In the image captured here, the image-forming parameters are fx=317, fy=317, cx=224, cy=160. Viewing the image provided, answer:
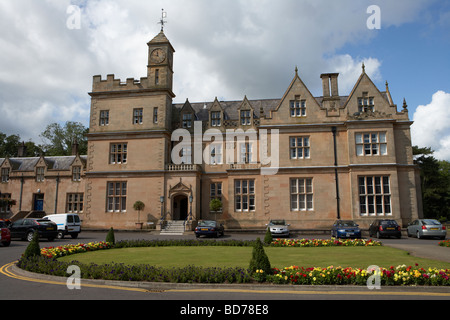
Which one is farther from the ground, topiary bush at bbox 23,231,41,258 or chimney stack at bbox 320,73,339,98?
chimney stack at bbox 320,73,339,98

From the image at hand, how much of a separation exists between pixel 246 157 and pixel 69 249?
22.9 m

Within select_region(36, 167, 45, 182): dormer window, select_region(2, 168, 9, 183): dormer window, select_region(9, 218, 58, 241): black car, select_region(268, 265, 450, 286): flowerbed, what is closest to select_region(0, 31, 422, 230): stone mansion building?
select_region(36, 167, 45, 182): dormer window

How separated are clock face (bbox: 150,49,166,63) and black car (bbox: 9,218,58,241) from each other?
73.7 feet

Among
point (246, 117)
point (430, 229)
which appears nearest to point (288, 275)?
point (430, 229)

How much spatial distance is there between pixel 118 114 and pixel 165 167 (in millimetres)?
8861

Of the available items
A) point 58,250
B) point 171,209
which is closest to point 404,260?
point 58,250

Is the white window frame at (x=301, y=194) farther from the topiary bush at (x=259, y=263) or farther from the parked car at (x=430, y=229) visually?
the topiary bush at (x=259, y=263)

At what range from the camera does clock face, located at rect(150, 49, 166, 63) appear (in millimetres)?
38094

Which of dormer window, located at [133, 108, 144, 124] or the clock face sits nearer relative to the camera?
dormer window, located at [133, 108, 144, 124]

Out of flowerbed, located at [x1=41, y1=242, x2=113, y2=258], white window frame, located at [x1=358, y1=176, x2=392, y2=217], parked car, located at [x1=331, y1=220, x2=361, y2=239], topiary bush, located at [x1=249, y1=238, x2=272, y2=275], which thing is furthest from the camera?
white window frame, located at [x1=358, y1=176, x2=392, y2=217]

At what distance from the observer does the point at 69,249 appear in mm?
16516

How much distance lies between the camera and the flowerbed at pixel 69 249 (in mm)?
14555

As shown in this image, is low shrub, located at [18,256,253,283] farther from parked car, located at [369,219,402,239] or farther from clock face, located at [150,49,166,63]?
clock face, located at [150,49,166,63]

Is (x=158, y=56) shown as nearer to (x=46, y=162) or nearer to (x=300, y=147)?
(x=300, y=147)
